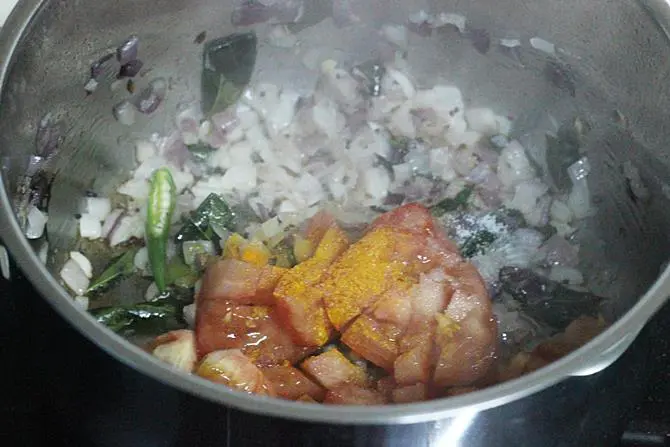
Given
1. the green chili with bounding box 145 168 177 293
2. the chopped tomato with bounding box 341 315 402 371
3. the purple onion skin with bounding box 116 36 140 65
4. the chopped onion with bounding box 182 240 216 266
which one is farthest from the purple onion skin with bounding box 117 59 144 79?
the chopped tomato with bounding box 341 315 402 371

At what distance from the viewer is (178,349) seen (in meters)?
0.91

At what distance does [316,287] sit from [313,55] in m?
0.40

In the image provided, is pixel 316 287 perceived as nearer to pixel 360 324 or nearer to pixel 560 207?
pixel 360 324

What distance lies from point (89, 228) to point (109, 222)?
27 mm

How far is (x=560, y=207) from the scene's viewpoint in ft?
3.95

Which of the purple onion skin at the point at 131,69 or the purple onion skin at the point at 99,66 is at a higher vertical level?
the purple onion skin at the point at 99,66

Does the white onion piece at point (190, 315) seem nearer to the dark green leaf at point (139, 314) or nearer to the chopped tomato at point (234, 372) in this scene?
the dark green leaf at point (139, 314)

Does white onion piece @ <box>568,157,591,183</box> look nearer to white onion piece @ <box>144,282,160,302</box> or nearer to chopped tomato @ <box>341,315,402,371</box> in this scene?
chopped tomato @ <box>341,315,402,371</box>

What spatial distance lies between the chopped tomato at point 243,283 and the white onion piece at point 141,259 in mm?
133

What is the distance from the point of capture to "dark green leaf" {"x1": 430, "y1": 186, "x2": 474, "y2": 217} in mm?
1193

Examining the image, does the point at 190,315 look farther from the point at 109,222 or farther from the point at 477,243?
the point at 477,243

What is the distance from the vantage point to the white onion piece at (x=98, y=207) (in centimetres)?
116

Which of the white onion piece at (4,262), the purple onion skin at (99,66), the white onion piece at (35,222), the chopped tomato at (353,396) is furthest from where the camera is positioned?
the purple onion skin at (99,66)

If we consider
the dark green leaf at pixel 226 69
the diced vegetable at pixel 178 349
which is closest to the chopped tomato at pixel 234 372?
the diced vegetable at pixel 178 349
